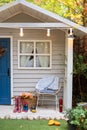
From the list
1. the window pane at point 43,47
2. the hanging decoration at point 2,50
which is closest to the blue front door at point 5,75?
the hanging decoration at point 2,50

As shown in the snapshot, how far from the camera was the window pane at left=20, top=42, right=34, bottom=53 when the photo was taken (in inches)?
364

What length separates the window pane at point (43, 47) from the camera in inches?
364

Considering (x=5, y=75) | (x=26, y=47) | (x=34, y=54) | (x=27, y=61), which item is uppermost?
(x=26, y=47)

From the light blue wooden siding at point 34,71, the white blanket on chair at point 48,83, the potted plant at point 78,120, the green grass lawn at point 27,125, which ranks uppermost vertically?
the light blue wooden siding at point 34,71

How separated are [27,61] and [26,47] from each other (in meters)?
0.46

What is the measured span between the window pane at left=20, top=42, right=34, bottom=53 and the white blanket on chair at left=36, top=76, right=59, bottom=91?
1061mm

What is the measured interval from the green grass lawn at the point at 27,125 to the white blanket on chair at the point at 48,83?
57.5 inches

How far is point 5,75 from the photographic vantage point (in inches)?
362

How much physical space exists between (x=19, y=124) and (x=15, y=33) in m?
3.33

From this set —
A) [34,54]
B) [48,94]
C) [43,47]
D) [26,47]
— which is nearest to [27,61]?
[34,54]

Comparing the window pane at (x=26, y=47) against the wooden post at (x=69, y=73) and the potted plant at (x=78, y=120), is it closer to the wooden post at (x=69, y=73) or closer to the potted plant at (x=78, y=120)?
the wooden post at (x=69, y=73)

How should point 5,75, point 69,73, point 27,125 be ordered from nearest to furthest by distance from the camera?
point 27,125
point 69,73
point 5,75

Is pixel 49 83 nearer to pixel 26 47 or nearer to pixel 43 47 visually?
pixel 43 47

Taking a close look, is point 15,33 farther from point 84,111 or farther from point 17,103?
point 84,111
